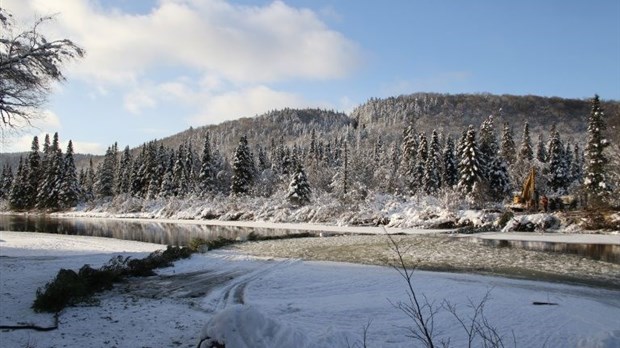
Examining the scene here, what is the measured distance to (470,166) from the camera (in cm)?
5122

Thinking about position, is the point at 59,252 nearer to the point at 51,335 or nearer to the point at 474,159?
the point at 51,335

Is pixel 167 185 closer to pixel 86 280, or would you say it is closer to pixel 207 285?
pixel 207 285

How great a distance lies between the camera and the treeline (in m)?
51.2

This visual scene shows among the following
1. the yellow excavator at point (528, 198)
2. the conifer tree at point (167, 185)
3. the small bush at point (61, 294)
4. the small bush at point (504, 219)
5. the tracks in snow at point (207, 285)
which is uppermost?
the conifer tree at point (167, 185)

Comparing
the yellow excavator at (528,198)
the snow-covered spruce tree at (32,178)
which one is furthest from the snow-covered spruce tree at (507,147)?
the snow-covered spruce tree at (32,178)

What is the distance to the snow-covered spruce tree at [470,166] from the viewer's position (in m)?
50.5

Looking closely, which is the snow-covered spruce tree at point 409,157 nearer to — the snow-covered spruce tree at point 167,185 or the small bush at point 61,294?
the snow-covered spruce tree at point 167,185

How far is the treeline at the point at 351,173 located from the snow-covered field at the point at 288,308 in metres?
32.4

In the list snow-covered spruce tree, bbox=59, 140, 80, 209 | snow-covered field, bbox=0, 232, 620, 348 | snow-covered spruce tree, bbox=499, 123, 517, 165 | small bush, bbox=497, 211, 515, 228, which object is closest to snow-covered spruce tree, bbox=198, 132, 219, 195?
snow-covered spruce tree, bbox=59, 140, 80, 209

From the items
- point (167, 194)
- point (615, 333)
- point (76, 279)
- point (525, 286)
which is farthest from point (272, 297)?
point (167, 194)

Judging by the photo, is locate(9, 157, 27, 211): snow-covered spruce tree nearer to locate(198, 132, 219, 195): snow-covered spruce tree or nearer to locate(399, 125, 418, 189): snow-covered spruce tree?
locate(198, 132, 219, 195): snow-covered spruce tree

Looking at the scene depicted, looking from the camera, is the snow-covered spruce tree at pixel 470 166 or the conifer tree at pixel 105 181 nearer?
the snow-covered spruce tree at pixel 470 166

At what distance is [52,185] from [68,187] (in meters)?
2.82

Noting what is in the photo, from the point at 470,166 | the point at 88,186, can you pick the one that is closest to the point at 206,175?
the point at 470,166
